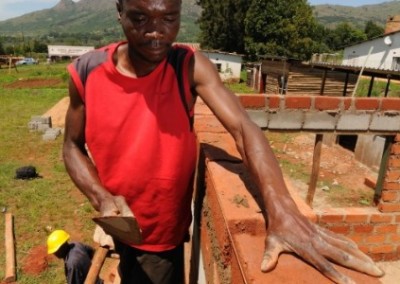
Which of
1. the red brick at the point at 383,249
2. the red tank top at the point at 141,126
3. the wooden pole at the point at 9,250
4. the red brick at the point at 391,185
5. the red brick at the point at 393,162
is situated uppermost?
the red tank top at the point at 141,126

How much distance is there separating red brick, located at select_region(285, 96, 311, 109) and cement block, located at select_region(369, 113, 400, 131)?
31.9 inches

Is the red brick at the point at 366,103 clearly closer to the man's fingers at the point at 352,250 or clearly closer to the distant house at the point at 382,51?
the man's fingers at the point at 352,250

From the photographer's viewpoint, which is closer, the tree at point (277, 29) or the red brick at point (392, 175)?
the red brick at point (392, 175)

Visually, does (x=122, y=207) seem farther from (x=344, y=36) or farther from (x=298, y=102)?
(x=344, y=36)

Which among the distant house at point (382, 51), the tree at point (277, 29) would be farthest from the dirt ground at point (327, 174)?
the tree at point (277, 29)

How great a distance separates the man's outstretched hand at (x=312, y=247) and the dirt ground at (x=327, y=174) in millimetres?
3895

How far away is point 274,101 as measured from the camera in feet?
14.4

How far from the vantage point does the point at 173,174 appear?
168 cm

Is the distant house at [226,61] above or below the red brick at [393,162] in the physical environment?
below

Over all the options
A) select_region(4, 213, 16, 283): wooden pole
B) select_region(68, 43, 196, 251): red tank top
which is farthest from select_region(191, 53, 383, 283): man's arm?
select_region(4, 213, 16, 283): wooden pole

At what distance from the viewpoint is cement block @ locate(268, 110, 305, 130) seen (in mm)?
4461

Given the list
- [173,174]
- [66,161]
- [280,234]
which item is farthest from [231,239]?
[66,161]

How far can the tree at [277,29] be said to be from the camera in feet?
108

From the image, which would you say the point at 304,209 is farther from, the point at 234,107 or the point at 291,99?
the point at 291,99
